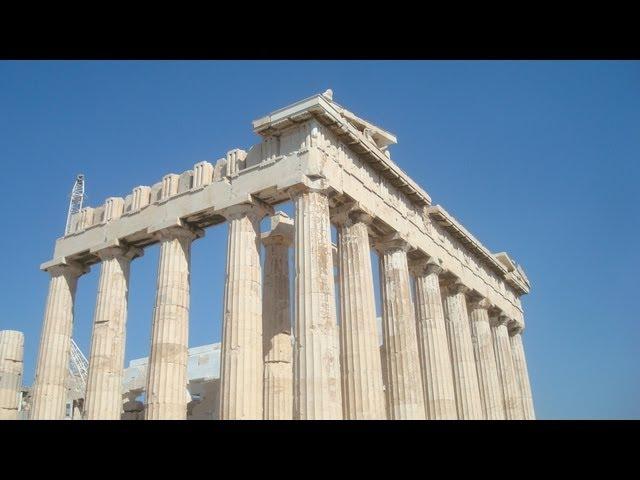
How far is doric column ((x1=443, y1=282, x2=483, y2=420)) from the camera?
29.6m

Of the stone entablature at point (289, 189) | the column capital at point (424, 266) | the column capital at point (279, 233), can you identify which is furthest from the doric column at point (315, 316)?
the column capital at point (424, 266)

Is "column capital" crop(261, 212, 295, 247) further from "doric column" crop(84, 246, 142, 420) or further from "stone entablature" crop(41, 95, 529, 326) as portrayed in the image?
"doric column" crop(84, 246, 142, 420)

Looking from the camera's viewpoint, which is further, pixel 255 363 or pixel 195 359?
pixel 195 359

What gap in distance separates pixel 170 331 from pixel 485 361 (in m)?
17.3

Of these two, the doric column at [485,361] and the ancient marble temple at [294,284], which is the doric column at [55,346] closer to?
the ancient marble temple at [294,284]

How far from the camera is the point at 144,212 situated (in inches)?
1053

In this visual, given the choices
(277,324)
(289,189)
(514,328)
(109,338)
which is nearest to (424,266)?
(277,324)

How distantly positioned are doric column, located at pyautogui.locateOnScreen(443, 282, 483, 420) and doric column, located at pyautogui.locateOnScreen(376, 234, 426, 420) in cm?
562

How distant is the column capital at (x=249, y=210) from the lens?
23047mm

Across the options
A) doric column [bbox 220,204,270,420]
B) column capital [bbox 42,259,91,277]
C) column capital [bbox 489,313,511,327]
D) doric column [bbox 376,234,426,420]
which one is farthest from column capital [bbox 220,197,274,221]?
column capital [bbox 489,313,511,327]

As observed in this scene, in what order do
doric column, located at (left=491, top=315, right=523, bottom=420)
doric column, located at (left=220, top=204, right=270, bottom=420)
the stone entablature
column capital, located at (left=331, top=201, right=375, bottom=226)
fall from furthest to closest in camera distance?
1. doric column, located at (left=491, top=315, right=523, bottom=420)
2. column capital, located at (left=331, top=201, right=375, bottom=226)
3. the stone entablature
4. doric column, located at (left=220, top=204, right=270, bottom=420)
